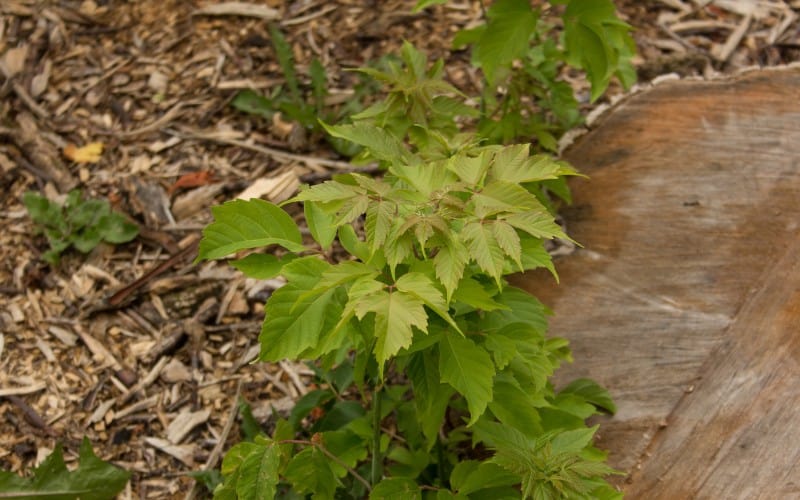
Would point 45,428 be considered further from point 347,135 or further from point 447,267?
point 447,267

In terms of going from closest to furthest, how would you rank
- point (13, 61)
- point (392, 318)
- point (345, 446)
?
1. point (392, 318)
2. point (345, 446)
3. point (13, 61)

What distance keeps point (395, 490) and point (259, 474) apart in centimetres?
31

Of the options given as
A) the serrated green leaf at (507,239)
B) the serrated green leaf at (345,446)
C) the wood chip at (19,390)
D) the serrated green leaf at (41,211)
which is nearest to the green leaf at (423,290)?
the serrated green leaf at (507,239)

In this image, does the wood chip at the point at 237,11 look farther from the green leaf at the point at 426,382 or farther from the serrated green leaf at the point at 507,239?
the serrated green leaf at the point at 507,239

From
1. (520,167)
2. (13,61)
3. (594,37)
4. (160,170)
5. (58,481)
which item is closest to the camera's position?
(520,167)

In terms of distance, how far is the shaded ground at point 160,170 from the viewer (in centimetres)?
272

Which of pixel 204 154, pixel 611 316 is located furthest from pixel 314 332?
pixel 204 154

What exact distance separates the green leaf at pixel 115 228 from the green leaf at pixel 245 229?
4.48 ft

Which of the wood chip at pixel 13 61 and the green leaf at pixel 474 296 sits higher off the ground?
the green leaf at pixel 474 296

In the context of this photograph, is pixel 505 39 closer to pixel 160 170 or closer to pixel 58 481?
pixel 160 170

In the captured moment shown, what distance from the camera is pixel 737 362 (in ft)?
7.50

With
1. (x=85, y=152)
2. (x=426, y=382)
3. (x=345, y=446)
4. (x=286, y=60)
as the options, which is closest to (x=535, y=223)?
(x=426, y=382)

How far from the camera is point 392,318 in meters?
1.53

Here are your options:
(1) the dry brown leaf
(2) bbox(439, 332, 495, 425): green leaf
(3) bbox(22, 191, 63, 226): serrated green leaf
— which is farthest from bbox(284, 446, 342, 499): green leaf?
(1) the dry brown leaf
